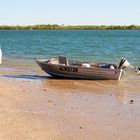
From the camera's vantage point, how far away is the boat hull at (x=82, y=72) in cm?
2103

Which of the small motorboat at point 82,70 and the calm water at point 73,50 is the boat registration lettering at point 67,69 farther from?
the calm water at point 73,50

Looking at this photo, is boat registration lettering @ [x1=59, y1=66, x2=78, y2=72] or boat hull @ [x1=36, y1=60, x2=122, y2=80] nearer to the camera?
boat hull @ [x1=36, y1=60, x2=122, y2=80]

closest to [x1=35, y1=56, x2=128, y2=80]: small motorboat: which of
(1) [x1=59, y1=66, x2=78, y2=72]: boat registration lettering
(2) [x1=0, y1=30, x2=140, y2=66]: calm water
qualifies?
(1) [x1=59, y1=66, x2=78, y2=72]: boat registration lettering

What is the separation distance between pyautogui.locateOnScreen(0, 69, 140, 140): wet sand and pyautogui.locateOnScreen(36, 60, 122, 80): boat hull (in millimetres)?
1365

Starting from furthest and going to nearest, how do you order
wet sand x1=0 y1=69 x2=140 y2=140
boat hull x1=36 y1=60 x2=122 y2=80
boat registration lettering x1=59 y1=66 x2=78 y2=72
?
boat registration lettering x1=59 y1=66 x2=78 y2=72 → boat hull x1=36 y1=60 x2=122 y2=80 → wet sand x1=0 y1=69 x2=140 y2=140

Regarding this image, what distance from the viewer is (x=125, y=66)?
21547mm

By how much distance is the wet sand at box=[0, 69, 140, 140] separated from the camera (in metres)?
10.2

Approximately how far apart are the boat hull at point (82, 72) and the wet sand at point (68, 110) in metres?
1.36

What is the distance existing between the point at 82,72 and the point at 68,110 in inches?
334

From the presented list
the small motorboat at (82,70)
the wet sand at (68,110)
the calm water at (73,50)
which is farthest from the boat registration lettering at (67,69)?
the calm water at (73,50)

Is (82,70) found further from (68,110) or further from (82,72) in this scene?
(68,110)

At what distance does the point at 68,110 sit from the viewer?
12.8m

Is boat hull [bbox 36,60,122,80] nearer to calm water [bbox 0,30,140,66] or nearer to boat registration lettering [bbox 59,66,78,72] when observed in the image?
boat registration lettering [bbox 59,66,78,72]

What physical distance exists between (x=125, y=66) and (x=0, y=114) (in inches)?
434
